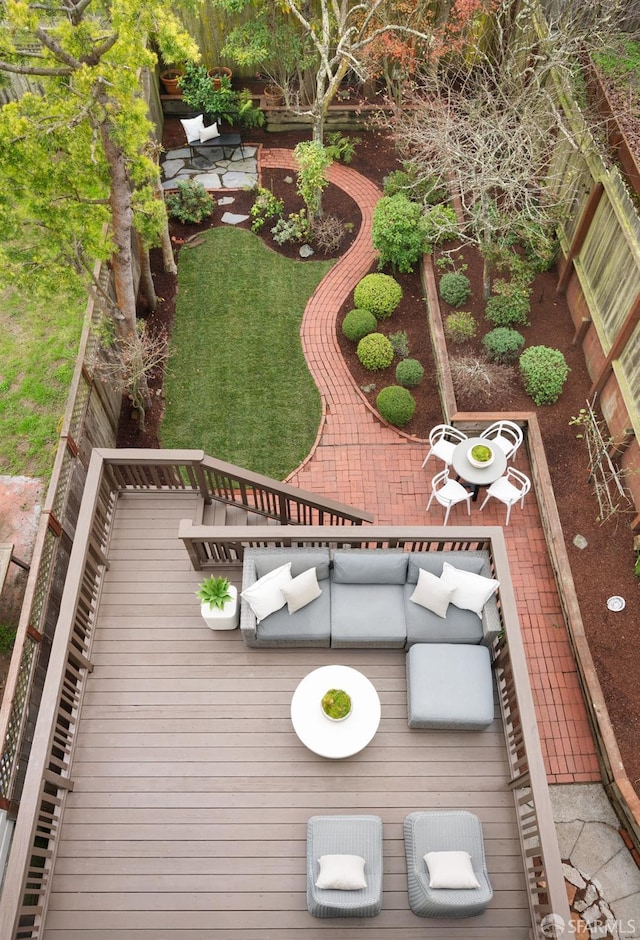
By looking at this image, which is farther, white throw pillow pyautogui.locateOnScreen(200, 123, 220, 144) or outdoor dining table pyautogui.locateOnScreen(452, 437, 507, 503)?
white throw pillow pyautogui.locateOnScreen(200, 123, 220, 144)

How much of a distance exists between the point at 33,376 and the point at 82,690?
5904mm

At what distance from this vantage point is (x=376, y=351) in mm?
10727

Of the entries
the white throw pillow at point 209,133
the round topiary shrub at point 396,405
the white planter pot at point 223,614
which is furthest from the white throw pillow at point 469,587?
the white throw pillow at point 209,133

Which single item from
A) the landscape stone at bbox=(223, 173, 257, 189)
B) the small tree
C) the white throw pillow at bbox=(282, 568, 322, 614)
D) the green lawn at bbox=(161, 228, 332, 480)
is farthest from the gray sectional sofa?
the landscape stone at bbox=(223, 173, 257, 189)

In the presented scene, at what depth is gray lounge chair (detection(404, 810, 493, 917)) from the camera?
17.4ft

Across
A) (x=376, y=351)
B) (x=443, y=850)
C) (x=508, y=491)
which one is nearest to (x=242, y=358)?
(x=376, y=351)

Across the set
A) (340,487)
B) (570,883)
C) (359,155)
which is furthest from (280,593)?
(359,155)

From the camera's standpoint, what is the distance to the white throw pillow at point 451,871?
17.4ft

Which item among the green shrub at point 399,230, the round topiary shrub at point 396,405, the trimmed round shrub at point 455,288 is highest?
the green shrub at point 399,230

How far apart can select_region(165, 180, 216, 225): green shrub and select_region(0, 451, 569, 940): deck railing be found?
7.05 m

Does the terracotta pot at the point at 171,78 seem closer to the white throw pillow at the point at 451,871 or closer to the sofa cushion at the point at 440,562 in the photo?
the sofa cushion at the point at 440,562

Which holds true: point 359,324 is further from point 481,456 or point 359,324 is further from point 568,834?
point 568,834

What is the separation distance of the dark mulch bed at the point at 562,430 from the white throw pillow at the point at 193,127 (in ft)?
6.02

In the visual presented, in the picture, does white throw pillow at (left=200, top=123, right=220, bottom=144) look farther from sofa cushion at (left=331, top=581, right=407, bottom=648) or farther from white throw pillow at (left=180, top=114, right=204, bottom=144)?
sofa cushion at (left=331, top=581, right=407, bottom=648)
